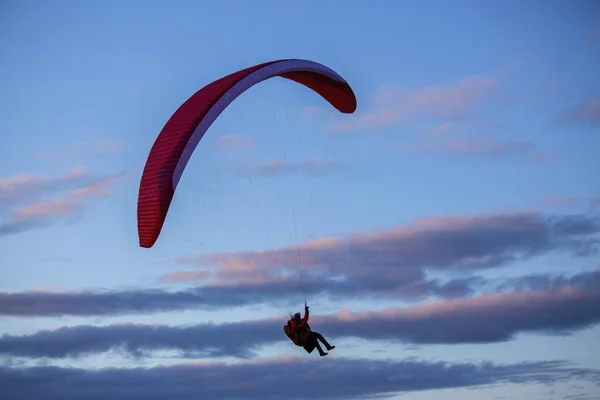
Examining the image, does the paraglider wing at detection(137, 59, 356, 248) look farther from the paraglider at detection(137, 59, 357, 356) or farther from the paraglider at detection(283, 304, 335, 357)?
the paraglider at detection(283, 304, 335, 357)

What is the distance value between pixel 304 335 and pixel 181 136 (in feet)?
24.5

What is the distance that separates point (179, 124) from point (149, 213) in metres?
2.98

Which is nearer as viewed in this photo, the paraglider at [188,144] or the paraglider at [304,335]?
the paraglider at [188,144]

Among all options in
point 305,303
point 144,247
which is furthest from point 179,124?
point 305,303

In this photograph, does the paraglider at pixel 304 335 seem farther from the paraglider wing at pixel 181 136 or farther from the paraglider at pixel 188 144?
the paraglider wing at pixel 181 136

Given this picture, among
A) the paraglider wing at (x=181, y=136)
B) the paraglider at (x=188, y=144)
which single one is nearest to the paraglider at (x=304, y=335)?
the paraglider at (x=188, y=144)

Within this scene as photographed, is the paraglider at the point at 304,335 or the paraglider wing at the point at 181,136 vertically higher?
the paraglider wing at the point at 181,136

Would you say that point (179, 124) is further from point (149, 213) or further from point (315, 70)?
point (315, 70)

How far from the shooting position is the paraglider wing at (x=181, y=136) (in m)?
36.3

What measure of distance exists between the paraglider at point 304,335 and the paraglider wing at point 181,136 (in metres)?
6.16

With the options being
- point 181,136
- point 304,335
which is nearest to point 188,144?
point 181,136

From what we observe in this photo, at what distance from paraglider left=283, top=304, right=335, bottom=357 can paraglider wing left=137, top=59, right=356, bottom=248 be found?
6164 mm

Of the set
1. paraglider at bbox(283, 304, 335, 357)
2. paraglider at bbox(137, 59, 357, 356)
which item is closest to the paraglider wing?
paraglider at bbox(137, 59, 357, 356)

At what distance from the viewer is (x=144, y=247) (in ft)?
119
